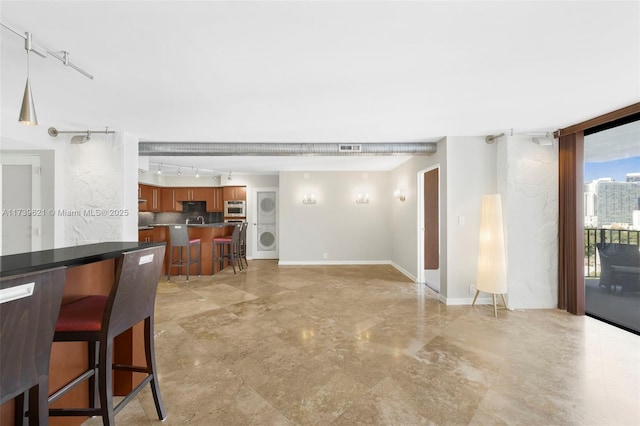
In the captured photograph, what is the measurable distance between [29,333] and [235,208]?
6.94 m

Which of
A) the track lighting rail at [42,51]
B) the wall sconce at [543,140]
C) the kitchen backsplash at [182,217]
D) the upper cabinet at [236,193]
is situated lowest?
the kitchen backsplash at [182,217]

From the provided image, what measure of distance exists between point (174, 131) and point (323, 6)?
3.01m

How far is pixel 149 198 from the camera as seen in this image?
7.31m

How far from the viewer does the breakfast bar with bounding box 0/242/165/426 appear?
4.00 ft

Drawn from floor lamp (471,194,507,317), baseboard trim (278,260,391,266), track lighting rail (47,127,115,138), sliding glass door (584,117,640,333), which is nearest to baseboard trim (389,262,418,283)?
baseboard trim (278,260,391,266)

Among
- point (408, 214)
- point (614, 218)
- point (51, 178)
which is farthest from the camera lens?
point (408, 214)

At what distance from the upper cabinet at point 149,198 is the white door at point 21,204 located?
327 centimetres

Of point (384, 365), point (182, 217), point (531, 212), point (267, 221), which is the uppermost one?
point (531, 212)

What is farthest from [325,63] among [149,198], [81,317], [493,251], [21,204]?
[149,198]

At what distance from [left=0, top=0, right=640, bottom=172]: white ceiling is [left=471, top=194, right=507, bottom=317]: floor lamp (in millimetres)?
1126

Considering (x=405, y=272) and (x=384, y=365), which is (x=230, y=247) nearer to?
(x=405, y=272)

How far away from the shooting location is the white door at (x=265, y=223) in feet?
25.1

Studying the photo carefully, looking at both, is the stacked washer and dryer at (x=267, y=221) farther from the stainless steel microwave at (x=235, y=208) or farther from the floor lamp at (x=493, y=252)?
the floor lamp at (x=493, y=252)

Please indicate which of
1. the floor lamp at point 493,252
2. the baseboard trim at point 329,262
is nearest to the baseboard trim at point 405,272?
the baseboard trim at point 329,262
